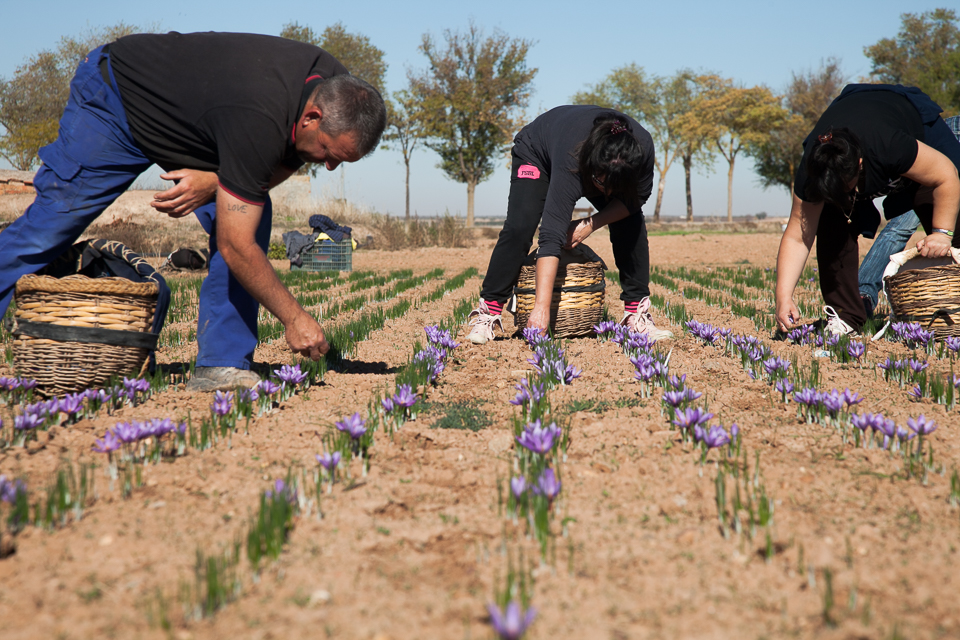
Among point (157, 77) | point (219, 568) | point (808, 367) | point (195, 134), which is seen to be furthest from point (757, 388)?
point (157, 77)

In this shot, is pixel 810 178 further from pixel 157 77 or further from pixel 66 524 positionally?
pixel 66 524

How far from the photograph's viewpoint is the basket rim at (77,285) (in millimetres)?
→ 2982

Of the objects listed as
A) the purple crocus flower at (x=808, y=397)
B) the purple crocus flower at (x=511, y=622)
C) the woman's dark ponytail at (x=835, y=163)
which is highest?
the woman's dark ponytail at (x=835, y=163)

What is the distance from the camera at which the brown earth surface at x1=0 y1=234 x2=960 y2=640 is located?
147cm

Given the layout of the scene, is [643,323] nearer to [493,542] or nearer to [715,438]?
[715,438]

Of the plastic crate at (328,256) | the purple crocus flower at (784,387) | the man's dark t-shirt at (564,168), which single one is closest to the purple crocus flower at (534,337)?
the man's dark t-shirt at (564,168)

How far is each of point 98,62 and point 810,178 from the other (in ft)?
13.2

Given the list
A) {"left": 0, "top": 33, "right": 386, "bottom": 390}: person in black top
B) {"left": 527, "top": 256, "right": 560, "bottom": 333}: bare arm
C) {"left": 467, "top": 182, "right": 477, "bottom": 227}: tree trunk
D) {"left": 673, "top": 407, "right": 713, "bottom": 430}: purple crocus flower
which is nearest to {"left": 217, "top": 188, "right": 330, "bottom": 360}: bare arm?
{"left": 0, "top": 33, "right": 386, "bottom": 390}: person in black top

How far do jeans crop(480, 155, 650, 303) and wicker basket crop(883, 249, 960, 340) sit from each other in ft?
5.86

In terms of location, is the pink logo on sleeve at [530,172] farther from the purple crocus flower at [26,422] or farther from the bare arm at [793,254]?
the purple crocus flower at [26,422]

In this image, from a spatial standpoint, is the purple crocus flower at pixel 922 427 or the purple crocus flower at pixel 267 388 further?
the purple crocus flower at pixel 267 388

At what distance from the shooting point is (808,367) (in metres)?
3.89

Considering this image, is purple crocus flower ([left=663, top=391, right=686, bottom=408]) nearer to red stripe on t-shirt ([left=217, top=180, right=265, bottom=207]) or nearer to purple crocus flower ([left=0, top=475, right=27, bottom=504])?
red stripe on t-shirt ([left=217, top=180, right=265, bottom=207])

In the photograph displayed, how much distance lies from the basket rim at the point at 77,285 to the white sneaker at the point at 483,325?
236 centimetres
